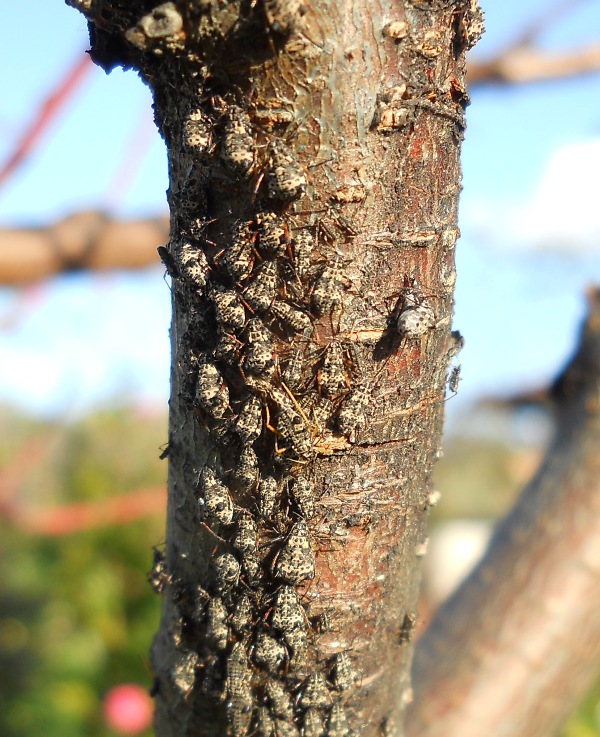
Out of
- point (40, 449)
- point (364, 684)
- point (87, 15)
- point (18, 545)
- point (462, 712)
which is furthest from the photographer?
point (40, 449)

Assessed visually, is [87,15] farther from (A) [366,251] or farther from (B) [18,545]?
(B) [18,545]

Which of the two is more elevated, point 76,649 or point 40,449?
point 40,449

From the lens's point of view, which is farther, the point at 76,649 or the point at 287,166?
the point at 76,649

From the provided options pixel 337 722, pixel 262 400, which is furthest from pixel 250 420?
pixel 337 722

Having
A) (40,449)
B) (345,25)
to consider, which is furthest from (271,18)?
(40,449)

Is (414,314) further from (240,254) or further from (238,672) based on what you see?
(238,672)

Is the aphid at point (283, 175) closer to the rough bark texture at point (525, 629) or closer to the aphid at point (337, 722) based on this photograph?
the aphid at point (337, 722)

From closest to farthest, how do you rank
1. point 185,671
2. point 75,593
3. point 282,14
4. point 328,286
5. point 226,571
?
point 282,14 → point 328,286 → point 226,571 → point 185,671 → point 75,593

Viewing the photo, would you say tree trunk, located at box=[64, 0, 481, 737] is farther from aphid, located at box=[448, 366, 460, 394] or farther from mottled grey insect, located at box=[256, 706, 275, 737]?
aphid, located at box=[448, 366, 460, 394]

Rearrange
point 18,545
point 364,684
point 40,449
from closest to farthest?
point 364,684 → point 18,545 → point 40,449
